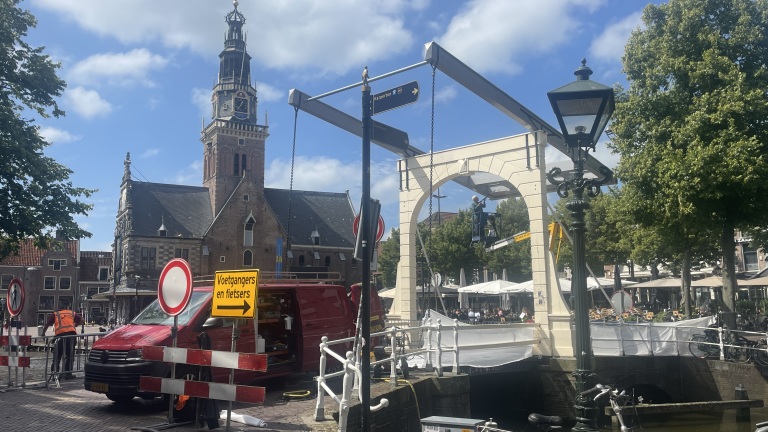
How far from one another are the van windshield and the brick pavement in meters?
1.29

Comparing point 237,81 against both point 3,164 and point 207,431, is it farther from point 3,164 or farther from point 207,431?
point 207,431

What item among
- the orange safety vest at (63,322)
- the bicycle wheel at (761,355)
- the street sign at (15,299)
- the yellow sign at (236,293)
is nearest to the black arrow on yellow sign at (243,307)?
the yellow sign at (236,293)

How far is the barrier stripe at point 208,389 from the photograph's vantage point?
6273 mm

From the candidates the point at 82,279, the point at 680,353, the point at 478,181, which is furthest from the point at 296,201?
the point at 680,353

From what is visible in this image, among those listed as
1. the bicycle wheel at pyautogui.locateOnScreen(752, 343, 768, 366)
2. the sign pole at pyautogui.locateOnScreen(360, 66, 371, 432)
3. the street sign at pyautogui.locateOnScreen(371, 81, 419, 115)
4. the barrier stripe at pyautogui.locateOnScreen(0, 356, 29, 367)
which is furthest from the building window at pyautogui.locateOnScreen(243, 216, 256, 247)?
the sign pole at pyautogui.locateOnScreen(360, 66, 371, 432)

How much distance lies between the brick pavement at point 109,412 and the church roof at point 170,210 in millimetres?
48219

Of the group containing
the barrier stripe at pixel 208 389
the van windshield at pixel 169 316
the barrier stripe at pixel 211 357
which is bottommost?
the barrier stripe at pixel 208 389

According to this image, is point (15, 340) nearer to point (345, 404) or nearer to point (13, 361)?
point (13, 361)

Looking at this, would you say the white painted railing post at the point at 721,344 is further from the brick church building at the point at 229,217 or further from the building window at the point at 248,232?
the building window at the point at 248,232

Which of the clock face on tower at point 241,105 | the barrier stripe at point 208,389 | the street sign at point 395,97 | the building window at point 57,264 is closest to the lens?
the barrier stripe at point 208,389

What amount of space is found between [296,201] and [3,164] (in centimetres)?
5346

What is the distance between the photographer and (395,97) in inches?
259

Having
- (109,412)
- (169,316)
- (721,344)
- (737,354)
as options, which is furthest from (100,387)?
(737,354)

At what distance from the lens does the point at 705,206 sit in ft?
56.2
